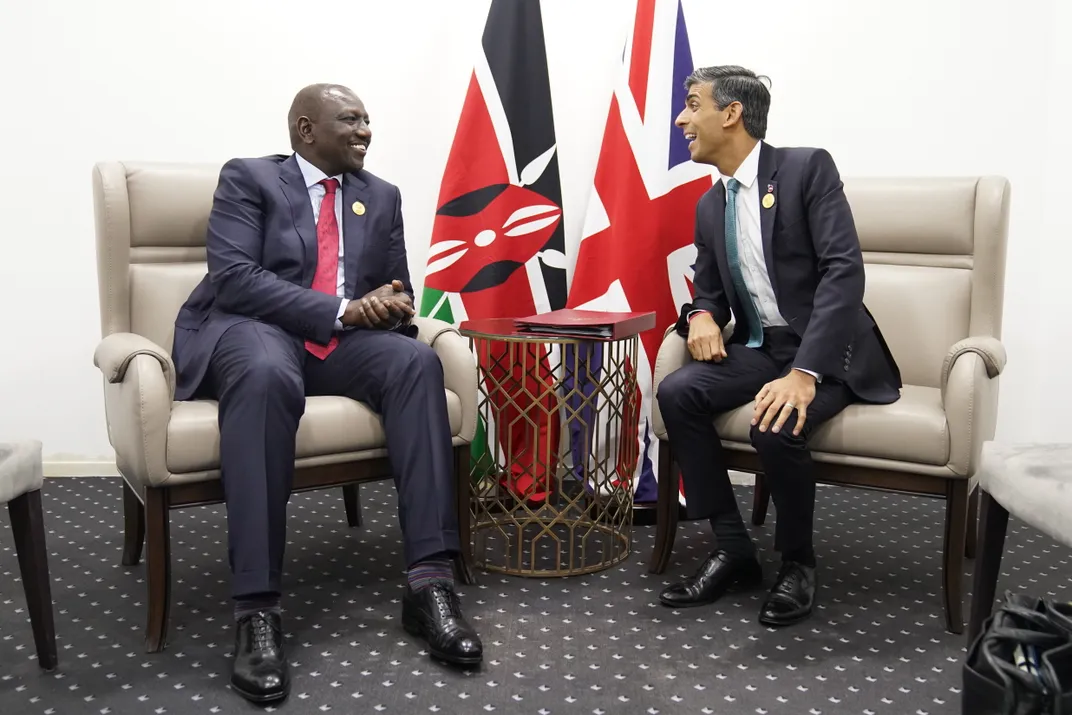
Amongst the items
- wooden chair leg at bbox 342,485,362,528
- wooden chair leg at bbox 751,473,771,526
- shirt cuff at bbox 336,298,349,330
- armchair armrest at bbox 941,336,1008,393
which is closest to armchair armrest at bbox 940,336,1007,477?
armchair armrest at bbox 941,336,1008,393

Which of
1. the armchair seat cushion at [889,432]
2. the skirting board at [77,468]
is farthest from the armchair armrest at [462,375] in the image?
the skirting board at [77,468]

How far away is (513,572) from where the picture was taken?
2.50 meters

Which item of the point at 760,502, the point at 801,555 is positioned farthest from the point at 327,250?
the point at 760,502

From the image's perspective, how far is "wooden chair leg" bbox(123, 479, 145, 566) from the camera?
251cm

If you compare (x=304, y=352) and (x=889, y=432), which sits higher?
(x=304, y=352)

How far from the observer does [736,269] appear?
2438mm

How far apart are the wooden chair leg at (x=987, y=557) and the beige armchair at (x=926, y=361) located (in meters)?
0.29

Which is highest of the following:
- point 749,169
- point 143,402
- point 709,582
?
point 749,169

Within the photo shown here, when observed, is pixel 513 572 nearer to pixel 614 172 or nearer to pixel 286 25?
pixel 614 172

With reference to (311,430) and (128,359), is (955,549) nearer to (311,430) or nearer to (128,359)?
(311,430)

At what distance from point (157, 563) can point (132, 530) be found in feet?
1.81

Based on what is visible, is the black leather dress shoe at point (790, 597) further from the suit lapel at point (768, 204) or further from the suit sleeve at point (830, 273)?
the suit lapel at point (768, 204)

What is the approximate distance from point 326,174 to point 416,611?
104cm

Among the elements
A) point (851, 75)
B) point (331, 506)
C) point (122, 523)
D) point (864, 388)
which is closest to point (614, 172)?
point (851, 75)
